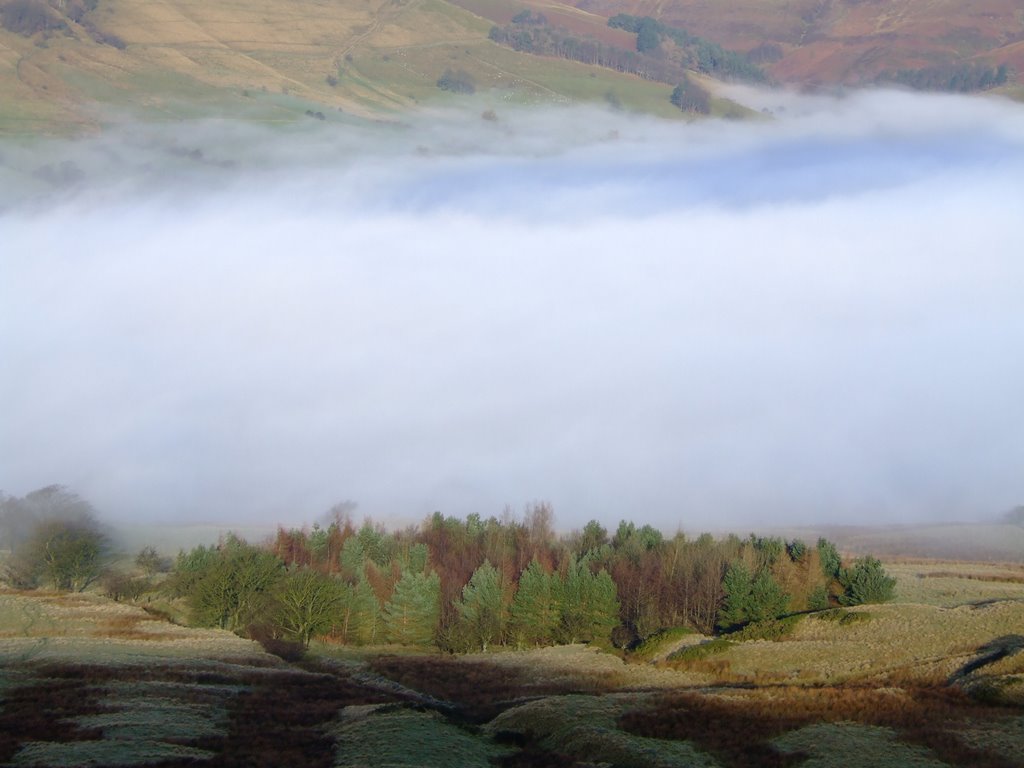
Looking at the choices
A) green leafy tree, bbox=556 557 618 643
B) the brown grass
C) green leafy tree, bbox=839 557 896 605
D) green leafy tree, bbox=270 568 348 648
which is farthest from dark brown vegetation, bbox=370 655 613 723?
green leafy tree, bbox=839 557 896 605

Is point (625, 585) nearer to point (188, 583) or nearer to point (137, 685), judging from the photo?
point (188, 583)

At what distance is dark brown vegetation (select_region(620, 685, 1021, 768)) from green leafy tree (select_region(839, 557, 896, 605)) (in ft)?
132

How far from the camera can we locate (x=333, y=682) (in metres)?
58.4

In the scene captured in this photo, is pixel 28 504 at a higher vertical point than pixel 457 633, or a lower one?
higher

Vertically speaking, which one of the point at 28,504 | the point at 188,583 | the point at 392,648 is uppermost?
the point at 28,504

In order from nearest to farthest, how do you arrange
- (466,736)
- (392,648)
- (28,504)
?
(466,736) → (392,648) → (28,504)

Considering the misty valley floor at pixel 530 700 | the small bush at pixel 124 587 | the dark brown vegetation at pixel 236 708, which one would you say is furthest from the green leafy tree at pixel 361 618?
the small bush at pixel 124 587

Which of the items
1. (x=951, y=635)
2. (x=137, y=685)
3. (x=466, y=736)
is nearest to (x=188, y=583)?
(x=137, y=685)

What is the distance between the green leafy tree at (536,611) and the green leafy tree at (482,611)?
1.61 meters

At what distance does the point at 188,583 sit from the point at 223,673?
34987mm

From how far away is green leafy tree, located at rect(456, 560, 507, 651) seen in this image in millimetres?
82750

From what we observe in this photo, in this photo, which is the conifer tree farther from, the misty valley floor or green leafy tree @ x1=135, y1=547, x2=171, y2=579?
green leafy tree @ x1=135, y1=547, x2=171, y2=579

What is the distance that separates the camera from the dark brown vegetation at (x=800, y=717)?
1438 inches

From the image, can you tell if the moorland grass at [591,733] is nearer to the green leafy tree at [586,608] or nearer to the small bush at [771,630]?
the small bush at [771,630]
